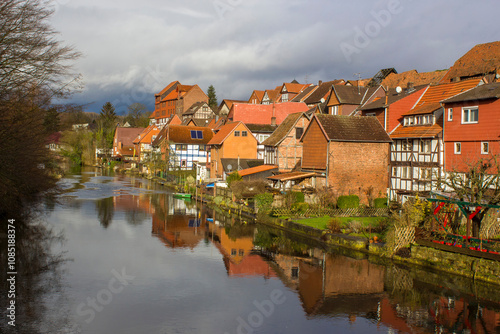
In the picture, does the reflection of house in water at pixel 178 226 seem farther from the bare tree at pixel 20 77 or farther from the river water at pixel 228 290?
the bare tree at pixel 20 77

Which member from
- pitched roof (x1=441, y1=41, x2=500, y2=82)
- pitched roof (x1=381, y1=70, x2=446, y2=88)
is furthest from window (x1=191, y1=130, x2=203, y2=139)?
pitched roof (x1=441, y1=41, x2=500, y2=82)

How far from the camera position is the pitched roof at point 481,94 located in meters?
27.3

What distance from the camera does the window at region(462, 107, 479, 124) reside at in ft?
94.5

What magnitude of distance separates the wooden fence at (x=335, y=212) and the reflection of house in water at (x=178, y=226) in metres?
5.58

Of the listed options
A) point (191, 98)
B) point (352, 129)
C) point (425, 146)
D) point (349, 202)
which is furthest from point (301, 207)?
point (191, 98)

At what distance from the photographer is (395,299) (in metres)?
15.8

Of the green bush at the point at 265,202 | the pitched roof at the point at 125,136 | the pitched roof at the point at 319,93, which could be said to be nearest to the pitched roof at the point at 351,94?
the pitched roof at the point at 319,93

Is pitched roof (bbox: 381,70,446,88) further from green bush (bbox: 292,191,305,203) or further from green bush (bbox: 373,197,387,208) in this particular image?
green bush (bbox: 292,191,305,203)

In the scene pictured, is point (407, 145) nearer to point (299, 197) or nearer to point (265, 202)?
point (299, 197)

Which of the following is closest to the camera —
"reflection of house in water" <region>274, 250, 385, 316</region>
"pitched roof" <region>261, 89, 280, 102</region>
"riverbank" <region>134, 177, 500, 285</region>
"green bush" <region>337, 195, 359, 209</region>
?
"reflection of house in water" <region>274, 250, 385, 316</region>

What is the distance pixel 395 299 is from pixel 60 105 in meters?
15.0

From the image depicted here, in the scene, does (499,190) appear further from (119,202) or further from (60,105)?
(119,202)

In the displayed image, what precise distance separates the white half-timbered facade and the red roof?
2621 centimetres

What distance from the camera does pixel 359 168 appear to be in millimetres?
34062
